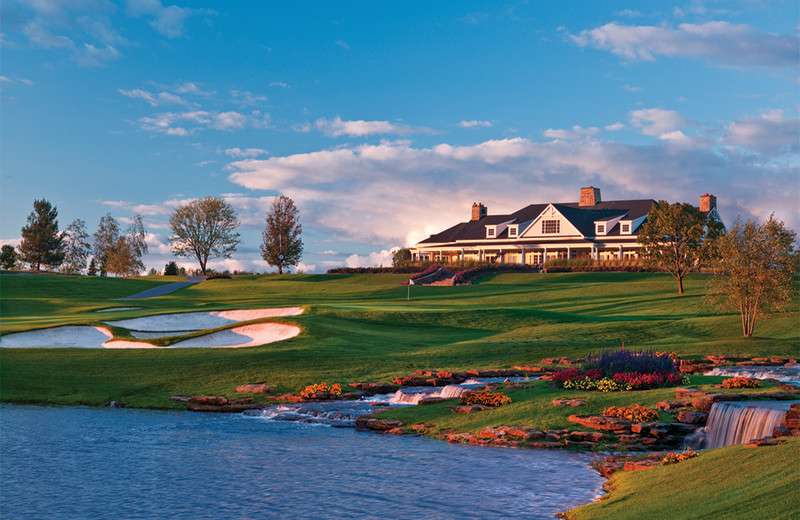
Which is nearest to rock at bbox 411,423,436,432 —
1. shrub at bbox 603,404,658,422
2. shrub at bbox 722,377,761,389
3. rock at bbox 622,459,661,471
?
shrub at bbox 603,404,658,422

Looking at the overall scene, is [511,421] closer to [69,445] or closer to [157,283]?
[69,445]

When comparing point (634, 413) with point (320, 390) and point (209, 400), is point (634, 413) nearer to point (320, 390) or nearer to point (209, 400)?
point (320, 390)

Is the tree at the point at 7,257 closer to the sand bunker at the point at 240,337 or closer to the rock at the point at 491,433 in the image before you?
the sand bunker at the point at 240,337

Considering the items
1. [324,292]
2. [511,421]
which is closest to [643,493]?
[511,421]

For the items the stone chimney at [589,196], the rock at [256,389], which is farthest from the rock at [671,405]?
the stone chimney at [589,196]

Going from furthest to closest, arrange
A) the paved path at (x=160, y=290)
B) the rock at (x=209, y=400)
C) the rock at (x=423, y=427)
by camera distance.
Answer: the paved path at (x=160, y=290) → the rock at (x=209, y=400) → the rock at (x=423, y=427)

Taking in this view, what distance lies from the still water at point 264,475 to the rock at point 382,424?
2.14 ft

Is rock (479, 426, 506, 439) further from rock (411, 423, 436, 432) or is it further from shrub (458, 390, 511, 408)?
shrub (458, 390, 511, 408)

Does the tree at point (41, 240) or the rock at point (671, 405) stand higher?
the tree at point (41, 240)

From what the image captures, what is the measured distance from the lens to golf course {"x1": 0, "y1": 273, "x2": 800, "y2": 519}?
11.5 m

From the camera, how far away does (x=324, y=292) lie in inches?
2645

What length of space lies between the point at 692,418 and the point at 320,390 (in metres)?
11.3

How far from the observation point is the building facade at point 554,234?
82.2 meters

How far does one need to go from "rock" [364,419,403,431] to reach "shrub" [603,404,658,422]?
536 cm
